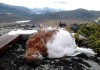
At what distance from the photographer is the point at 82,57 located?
1109 centimetres

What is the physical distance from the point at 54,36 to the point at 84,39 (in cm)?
291

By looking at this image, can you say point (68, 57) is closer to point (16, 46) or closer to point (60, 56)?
point (60, 56)

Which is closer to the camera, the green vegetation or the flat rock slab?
the flat rock slab

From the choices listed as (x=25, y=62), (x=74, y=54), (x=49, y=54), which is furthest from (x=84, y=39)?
(x=25, y=62)

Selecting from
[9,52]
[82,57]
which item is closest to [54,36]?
[82,57]

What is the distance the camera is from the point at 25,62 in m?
10.2

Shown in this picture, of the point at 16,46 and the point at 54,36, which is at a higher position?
the point at 54,36

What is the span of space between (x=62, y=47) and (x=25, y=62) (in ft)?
5.88

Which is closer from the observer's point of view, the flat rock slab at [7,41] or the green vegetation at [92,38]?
the flat rock slab at [7,41]

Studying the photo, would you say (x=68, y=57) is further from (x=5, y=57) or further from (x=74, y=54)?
(x=5, y=57)

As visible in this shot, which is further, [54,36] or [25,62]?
[54,36]

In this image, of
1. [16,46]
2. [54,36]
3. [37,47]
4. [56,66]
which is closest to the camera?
[56,66]

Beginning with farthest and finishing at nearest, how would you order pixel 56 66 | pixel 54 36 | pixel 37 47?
pixel 54 36 < pixel 37 47 < pixel 56 66

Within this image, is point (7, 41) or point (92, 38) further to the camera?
point (92, 38)
